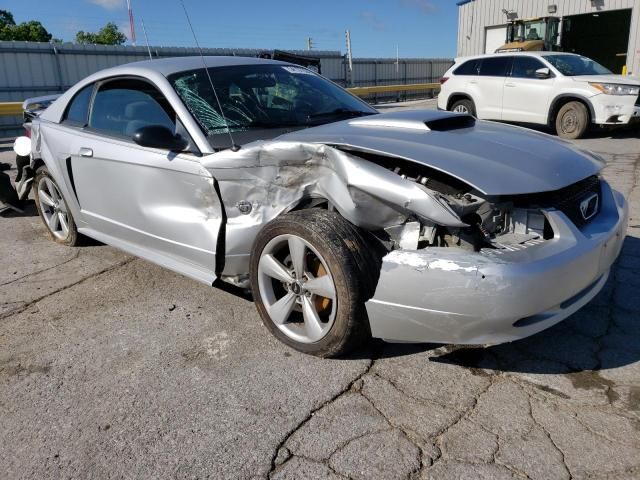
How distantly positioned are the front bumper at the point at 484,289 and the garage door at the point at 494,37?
74.9ft

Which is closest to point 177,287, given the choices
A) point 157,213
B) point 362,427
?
point 157,213

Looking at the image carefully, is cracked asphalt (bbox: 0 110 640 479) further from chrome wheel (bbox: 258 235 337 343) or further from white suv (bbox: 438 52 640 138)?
white suv (bbox: 438 52 640 138)

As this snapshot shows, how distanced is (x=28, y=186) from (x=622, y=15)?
31777 millimetres

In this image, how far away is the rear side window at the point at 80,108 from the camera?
4238 millimetres

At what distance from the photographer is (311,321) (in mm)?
2773

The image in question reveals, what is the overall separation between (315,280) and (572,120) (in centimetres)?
910

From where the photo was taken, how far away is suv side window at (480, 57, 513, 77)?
11000 mm

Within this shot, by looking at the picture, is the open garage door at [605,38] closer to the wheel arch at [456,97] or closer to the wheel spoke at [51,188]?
the wheel arch at [456,97]

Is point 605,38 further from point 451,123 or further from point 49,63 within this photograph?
point 451,123

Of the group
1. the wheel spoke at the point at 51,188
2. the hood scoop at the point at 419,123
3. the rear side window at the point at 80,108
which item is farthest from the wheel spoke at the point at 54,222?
the hood scoop at the point at 419,123

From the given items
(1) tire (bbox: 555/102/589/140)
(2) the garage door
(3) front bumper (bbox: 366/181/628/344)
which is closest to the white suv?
(1) tire (bbox: 555/102/589/140)

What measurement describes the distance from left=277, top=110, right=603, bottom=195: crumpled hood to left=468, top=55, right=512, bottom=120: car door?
8.44m

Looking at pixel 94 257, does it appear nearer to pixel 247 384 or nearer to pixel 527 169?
pixel 247 384

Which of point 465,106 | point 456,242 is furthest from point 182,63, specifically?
point 465,106
